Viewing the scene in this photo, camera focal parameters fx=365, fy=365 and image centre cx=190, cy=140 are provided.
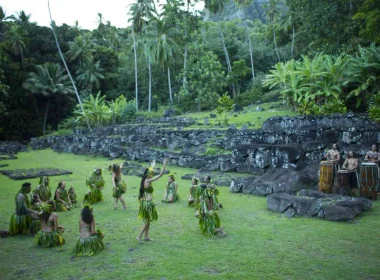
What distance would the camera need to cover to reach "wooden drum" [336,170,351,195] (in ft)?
31.1

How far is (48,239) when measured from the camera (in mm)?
6699

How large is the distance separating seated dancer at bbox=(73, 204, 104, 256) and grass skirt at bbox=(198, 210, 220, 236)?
1.93 meters

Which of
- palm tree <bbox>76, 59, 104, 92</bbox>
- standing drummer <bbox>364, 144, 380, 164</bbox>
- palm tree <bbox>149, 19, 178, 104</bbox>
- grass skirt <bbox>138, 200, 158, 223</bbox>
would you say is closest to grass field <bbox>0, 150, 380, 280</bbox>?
grass skirt <bbox>138, 200, 158, 223</bbox>

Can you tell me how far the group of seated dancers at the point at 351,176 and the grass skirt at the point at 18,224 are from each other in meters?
7.33

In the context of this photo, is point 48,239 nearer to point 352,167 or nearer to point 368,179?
point 368,179

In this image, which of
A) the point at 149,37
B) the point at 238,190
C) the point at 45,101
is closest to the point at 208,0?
the point at 149,37

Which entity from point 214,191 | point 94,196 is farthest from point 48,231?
point 214,191

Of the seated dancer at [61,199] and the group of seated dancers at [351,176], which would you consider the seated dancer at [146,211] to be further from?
the group of seated dancers at [351,176]

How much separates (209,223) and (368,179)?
184 inches

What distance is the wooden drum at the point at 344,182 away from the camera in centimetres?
948

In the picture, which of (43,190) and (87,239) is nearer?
(87,239)

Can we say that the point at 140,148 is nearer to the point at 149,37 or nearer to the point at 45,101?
the point at 149,37

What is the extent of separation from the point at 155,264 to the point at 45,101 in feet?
129

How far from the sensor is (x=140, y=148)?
19.6 m
